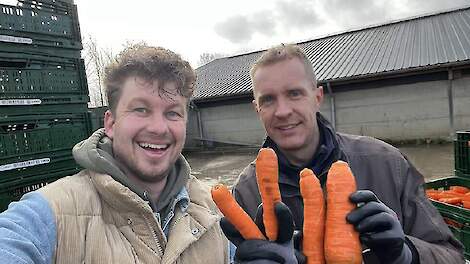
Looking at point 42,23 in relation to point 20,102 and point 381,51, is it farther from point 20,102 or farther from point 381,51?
point 381,51

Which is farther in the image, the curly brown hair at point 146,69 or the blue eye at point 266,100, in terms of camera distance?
the blue eye at point 266,100

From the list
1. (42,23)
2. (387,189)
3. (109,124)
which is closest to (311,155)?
(387,189)

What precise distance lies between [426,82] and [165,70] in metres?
12.7

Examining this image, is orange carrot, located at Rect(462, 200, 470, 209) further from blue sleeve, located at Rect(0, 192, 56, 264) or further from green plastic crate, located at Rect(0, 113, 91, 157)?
green plastic crate, located at Rect(0, 113, 91, 157)

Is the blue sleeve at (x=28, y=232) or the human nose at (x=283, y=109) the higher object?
the human nose at (x=283, y=109)

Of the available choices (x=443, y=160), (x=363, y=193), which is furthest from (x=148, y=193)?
(x=443, y=160)

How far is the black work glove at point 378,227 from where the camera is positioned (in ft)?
Answer: 4.00

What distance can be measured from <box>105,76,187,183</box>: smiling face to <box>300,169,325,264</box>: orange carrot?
69 centimetres

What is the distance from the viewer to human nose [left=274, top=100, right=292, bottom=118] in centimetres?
172

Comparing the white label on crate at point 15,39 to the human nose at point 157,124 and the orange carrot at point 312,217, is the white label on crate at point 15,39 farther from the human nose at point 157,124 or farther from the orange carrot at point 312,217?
the orange carrot at point 312,217

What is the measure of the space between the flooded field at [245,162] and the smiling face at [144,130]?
7.17 metres

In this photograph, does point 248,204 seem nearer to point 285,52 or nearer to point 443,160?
point 285,52

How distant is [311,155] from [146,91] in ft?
3.02

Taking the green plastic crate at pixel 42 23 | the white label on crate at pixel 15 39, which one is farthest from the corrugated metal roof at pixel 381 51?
the white label on crate at pixel 15 39
